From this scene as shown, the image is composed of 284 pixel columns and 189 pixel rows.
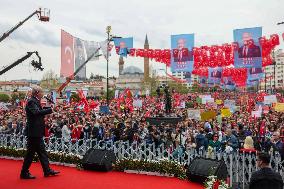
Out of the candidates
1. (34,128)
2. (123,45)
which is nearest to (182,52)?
(123,45)

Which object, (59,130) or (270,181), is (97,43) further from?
(270,181)

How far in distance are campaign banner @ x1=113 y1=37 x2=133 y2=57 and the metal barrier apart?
1182 cm

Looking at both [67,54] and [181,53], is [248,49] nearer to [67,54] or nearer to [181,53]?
[181,53]

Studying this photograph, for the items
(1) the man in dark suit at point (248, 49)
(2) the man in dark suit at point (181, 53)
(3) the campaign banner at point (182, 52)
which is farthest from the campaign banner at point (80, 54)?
(1) the man in dark suit at point (248, 49)

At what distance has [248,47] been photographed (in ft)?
64.7

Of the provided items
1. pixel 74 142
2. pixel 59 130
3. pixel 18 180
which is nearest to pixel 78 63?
pixel 59 130

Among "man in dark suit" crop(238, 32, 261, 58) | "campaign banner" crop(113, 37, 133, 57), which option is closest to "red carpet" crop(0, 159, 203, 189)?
"man in dark suit" crop(238, 32, 261, 58)

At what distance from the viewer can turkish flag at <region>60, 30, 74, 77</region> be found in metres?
20.4

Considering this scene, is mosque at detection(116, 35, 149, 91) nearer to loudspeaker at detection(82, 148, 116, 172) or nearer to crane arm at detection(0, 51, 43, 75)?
crane arm at detection(0, 51, 43, 75)

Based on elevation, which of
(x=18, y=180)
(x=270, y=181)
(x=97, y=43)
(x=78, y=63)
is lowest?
(x=18, y=180)

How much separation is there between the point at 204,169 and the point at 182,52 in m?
13.2

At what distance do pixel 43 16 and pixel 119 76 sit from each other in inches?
6429

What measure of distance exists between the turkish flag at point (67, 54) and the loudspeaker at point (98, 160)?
9.37 meters

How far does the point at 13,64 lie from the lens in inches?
971
